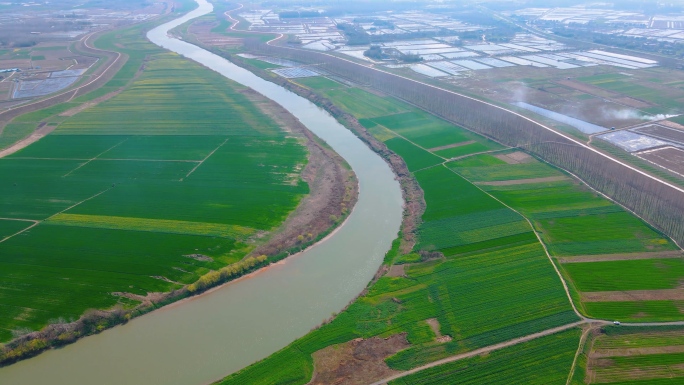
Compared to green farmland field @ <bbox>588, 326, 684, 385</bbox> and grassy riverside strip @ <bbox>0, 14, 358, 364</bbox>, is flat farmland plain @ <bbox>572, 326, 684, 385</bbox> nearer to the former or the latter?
green farmland field @ <bbox>588, 326, 684, 385</bbox>

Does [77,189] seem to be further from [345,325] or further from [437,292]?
[437,292]

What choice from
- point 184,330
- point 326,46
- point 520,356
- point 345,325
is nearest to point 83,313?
point 184,330

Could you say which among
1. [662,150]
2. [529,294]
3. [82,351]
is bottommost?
[82,351]

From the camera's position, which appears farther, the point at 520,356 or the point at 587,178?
the point at 587,178

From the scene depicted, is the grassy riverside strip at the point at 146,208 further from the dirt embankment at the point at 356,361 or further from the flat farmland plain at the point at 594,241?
the flat farmland plain at the point at 594,241

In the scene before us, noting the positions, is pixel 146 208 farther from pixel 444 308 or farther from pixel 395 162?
pixel 444 308

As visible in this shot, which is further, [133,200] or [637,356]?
[133,200]

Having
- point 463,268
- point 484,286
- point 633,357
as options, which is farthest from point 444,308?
point 633,357
